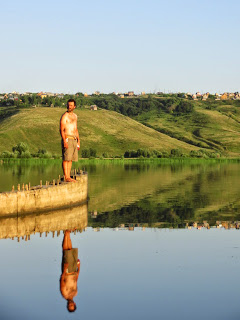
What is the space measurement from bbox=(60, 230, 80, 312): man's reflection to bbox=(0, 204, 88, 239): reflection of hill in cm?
298

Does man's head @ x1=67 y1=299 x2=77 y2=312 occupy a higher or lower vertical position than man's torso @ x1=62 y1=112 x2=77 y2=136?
lower

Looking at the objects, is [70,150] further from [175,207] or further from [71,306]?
[71,306]

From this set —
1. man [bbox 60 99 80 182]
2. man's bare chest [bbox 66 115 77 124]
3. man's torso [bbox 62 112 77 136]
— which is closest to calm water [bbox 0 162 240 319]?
man [bbox 60 99 80 182]

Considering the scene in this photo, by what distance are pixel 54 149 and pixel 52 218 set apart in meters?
144

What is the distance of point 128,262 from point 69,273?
2994mm

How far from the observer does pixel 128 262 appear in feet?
71.2

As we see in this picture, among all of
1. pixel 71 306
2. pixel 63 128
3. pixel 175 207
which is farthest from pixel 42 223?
pixel 71 306

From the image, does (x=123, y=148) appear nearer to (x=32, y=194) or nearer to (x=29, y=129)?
(x=29, y=129)

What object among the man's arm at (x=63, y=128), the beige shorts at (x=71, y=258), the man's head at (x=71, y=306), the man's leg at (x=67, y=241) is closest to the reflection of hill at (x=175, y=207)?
the man's leg at (x=67, y=241)

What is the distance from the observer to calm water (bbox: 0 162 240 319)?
15.7 meters

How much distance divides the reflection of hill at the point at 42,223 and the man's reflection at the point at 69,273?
2.98m

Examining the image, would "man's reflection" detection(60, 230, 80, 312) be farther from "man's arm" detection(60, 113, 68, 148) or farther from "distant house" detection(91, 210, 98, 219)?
"man's arm" detection(60, 113, 68, 148)

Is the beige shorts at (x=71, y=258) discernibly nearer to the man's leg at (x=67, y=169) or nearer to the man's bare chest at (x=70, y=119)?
the man's bare chest at (x=70, y=119)

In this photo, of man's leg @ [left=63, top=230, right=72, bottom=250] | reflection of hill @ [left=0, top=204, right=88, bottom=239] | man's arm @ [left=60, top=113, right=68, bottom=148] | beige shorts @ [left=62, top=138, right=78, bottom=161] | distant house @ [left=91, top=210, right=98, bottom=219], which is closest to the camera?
man's leg @ [left=63, top=230, right=72, bottom=250]
